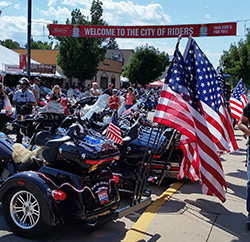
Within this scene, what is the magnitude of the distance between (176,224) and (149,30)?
19417 mm

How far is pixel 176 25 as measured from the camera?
2212cm

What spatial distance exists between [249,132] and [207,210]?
1.55 meters

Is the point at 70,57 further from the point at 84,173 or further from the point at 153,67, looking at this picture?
the point at 84,173

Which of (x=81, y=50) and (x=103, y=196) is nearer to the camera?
(x=103, y=196)

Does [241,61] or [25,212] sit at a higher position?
[241,61]

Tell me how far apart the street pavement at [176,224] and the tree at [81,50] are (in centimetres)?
3209

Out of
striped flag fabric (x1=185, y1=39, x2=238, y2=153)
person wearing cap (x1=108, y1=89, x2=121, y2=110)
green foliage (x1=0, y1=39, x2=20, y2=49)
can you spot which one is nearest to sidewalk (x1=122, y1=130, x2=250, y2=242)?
striped flag fabric (x1=185, y1=39, x2=238, y2=153)

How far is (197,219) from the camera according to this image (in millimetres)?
5121

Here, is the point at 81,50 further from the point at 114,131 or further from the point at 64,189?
the point at 64,189

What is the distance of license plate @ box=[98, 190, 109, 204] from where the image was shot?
4.29 m

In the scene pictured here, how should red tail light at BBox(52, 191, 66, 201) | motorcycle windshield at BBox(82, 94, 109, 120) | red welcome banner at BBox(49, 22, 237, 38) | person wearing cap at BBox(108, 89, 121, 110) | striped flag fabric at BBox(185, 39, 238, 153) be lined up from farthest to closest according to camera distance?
red welcome banner at BBox(49, 22, 237, 38) → person wearing cap at BBox(108, 89, 121, 110) → motorcycle windshield at BBox(82, 94, 109, 120) → striped flag fabric at BBox(185, 39, 238, 153) → red tail light at BBox(52, 191, 66, 201)

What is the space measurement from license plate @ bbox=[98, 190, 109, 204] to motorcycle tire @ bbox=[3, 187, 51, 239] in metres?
0.68

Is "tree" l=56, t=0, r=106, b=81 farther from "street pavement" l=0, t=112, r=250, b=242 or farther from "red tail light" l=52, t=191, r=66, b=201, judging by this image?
"red tail light" l=52, t=191, r=66, b=201

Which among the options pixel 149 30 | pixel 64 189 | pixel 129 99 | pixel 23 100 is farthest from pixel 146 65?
pixel 64 189
